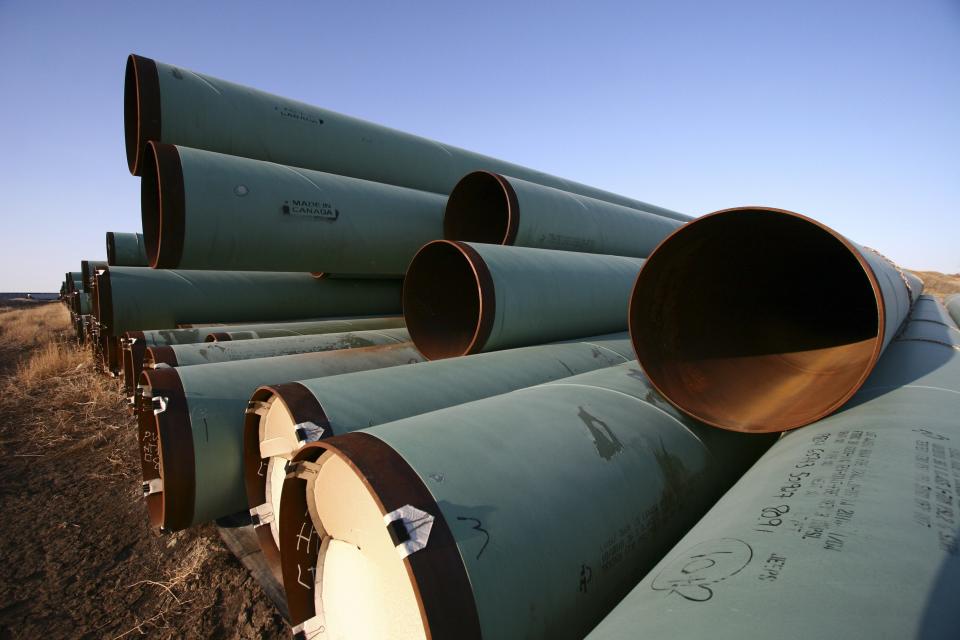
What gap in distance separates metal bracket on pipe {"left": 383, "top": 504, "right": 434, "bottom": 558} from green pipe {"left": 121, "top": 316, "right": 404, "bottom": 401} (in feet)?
10.9

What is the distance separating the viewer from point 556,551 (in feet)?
4.36

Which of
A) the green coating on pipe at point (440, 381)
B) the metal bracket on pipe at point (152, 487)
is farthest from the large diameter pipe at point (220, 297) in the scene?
the green coating on pipe at point (440, 381)

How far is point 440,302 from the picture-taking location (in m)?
3.68

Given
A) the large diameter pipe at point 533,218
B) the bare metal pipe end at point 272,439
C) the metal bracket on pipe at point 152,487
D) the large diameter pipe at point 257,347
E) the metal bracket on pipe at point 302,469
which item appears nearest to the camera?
the metal bracket on pipe at point 302,469

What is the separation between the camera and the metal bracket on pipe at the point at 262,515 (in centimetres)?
232

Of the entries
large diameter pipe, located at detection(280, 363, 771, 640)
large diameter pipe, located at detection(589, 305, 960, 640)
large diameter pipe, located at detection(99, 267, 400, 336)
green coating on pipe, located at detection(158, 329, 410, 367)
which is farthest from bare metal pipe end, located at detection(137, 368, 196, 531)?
large diameter pipe, located at detection(99, 267, 400, 336)

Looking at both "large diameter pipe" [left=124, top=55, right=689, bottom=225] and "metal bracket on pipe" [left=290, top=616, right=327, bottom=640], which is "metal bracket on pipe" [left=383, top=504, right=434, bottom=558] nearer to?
"metal bracket on pipe" [left=290, top=616, right=327, bottom=640]

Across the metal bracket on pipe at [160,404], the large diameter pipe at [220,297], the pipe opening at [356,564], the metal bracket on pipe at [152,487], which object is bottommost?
the metal bracket on pipe at [152,487]

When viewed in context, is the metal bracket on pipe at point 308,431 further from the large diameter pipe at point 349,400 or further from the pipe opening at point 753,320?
the pipe opening at point 753,320

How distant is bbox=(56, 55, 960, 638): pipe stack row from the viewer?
115 centimetres

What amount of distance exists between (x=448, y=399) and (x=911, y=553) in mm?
1647

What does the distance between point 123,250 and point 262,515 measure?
8423mm

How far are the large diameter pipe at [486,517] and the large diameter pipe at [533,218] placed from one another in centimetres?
222

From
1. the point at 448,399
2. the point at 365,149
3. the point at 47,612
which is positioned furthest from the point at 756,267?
the point at 47,612
